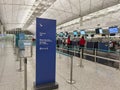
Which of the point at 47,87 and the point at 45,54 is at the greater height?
the point at 45,54

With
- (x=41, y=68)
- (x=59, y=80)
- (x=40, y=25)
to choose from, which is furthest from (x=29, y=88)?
(x=40, y=25)

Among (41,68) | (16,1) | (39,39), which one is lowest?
(41,68)

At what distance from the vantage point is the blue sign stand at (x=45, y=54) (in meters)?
3.39

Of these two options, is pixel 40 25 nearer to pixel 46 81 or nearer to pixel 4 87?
pixel 46 81

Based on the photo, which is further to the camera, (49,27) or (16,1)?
(16,1)

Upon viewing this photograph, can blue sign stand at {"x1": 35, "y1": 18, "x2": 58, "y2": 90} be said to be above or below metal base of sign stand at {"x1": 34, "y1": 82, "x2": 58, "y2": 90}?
above

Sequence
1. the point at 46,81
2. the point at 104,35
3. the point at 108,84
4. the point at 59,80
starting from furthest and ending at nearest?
the point at 104,35 → the point at 59,80 → the point at 108,84 → the point at 46,81

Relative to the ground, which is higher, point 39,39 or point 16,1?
point 16,1

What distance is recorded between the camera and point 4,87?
144 inches

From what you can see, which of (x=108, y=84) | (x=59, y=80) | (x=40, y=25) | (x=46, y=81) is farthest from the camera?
(x=59, y=80)

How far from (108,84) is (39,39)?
8.04 feet

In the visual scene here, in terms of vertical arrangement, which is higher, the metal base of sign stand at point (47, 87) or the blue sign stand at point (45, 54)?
the blue sign stand at point (45, 54)

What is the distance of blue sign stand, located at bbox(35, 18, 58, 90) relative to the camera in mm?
3395

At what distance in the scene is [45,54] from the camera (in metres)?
3.53
